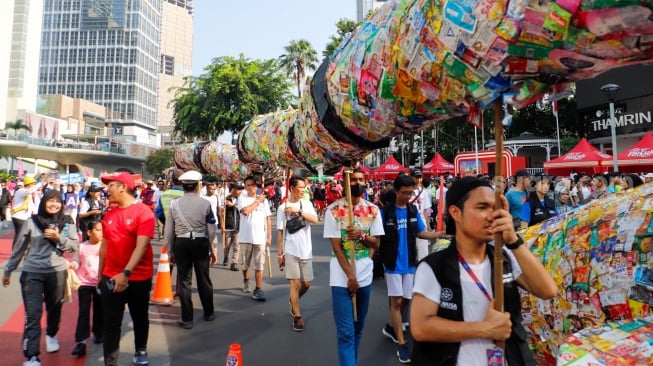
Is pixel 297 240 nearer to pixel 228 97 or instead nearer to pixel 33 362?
pixel 33 362

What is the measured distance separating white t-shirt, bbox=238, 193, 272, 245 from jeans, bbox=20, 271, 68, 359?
2604mm

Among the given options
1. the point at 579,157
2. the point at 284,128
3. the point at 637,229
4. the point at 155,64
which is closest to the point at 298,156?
the point at 284,128

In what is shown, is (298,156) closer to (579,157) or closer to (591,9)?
(591,9)

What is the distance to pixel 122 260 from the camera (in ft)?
12.6

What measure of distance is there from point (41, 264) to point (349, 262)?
2904 mm

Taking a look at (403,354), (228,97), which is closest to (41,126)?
(228,97)

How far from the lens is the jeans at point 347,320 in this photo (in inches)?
138

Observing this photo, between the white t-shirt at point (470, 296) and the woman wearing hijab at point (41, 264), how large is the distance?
12.2 ft

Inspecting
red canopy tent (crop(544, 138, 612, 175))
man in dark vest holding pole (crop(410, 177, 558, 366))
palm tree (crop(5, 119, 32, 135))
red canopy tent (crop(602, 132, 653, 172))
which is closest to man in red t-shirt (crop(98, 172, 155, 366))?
man in dark vest holding pole (crop(410, 177, 558, 366))

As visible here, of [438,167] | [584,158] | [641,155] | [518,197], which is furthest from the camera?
[438,167]

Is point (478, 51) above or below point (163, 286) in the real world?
above

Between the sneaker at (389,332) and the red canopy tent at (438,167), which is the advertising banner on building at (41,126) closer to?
the red canopy tent at (438,167)

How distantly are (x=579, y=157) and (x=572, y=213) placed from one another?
1510 centimetres

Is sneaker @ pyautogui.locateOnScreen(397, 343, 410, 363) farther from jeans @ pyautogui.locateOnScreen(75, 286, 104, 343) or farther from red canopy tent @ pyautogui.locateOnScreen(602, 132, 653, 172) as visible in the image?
red canopy tent @ pyautogui.locateOnScreen(602, 132, 653, 172)
